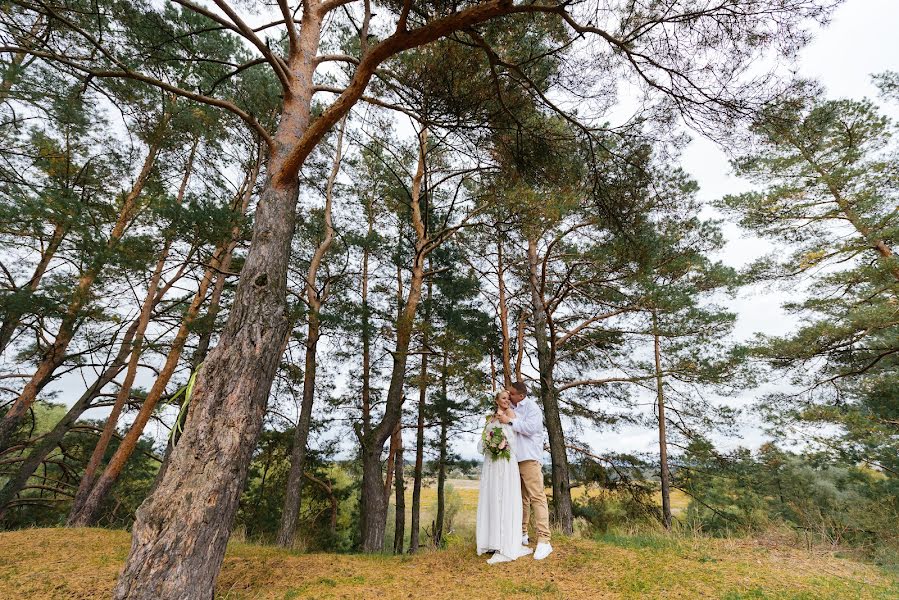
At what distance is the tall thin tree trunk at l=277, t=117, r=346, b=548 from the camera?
7139mm

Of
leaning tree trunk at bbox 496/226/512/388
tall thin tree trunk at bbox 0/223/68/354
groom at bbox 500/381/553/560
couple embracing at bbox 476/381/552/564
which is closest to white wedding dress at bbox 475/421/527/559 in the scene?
couple embracing at bbox 476/381/552/564

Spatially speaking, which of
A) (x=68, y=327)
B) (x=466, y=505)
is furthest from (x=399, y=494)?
(x=466, y=505)

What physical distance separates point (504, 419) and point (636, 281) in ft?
17.3

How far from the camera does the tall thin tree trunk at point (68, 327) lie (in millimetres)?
6918

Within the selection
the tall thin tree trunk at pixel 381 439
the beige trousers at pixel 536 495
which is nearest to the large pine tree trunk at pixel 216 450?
the beige trousers at pixel 536 495

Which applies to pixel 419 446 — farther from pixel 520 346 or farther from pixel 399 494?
pixel 520 346

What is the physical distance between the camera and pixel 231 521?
2623 millimetres

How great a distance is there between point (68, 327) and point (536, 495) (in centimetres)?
916

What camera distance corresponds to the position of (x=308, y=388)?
8266 mm

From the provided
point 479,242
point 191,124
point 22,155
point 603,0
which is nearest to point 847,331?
point 479,242

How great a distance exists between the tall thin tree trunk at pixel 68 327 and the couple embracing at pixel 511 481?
6920mm

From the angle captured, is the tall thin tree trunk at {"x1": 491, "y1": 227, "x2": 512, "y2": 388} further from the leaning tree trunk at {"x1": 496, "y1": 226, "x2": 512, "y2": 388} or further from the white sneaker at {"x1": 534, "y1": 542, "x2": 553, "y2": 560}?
the white sneaker at {"x1": 534, "y1": 542, "x2": 553, "y2": 560}

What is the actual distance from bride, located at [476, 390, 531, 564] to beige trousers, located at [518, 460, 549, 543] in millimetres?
217

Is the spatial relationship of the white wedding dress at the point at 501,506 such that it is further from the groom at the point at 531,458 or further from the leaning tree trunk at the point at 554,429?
the leaning tree trunk at the point at 554,429
